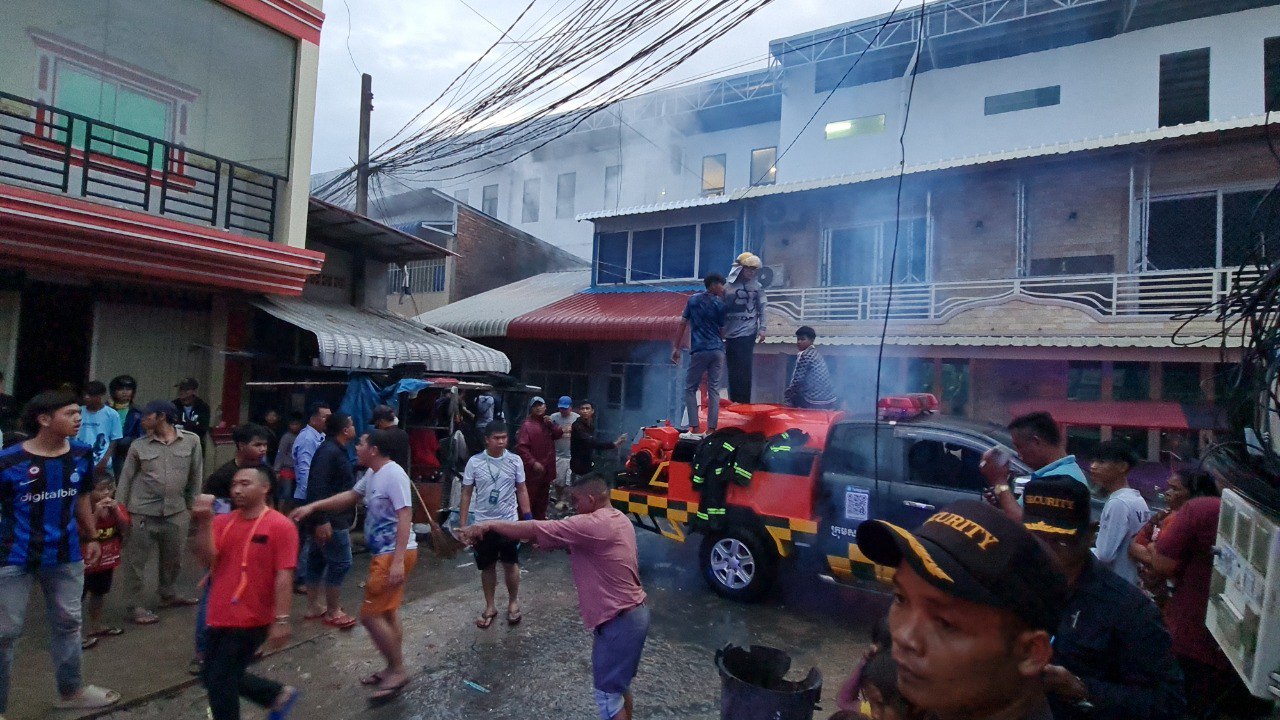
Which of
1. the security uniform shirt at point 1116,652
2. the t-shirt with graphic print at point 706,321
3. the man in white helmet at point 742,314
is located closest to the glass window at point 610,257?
the man in white helmet at point 742,314

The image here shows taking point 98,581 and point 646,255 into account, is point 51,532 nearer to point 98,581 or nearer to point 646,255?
point 98,581

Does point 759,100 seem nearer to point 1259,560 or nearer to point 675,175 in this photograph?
point 675,175

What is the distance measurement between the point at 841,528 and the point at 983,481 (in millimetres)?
1179

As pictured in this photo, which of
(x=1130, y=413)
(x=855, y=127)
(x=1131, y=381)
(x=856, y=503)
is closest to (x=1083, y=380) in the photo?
(x=1131, y=381)

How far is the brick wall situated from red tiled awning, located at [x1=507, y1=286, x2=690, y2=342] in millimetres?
3838

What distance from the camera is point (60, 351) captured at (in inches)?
317

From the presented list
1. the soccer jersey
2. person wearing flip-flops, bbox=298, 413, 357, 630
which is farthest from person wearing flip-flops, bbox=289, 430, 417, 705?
the soccer jersey

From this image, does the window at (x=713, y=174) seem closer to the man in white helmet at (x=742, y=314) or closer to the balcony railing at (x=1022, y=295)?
the balcony railing at (x=1022, y=295)

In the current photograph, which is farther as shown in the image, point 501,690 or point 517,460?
point 517,460

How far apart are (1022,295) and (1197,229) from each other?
3064 millimetres

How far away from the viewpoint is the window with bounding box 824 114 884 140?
54.1 feet

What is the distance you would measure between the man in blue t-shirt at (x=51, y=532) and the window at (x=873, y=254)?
11.8 meters

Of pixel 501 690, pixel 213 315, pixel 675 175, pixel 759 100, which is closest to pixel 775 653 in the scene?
pixel 501 690

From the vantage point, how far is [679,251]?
1537cm
